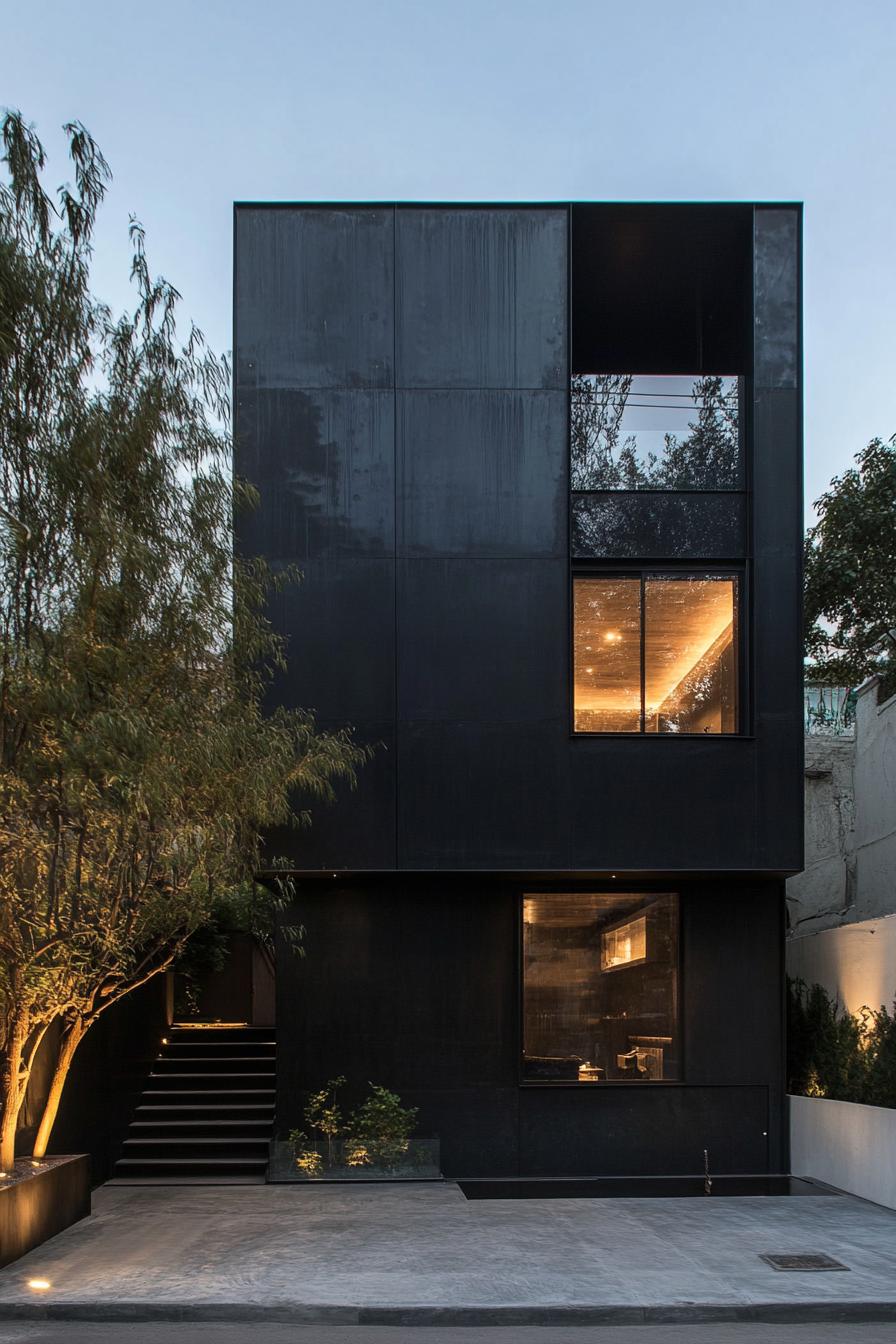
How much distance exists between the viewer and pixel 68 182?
9.09 metres

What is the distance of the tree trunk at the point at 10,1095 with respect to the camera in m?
8.99

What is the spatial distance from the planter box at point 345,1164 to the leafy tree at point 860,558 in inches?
437

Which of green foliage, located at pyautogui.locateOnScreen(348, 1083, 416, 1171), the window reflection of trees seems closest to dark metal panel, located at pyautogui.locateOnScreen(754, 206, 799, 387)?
the window reflection of trees

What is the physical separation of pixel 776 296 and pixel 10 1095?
10540mm

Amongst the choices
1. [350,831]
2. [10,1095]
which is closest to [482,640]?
[350,831]

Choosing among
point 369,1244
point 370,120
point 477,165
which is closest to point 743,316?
point 369,1244

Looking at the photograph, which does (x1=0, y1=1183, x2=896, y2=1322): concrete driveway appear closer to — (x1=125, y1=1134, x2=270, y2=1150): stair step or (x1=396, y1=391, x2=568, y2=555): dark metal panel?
(x1=125, y1=1134, x2=270, y2=1150): stair step

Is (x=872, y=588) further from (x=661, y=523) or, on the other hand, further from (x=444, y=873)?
(x=444, y=873)

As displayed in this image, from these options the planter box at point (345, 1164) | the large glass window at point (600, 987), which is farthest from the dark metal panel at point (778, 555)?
the planter box at point (345, 1164)

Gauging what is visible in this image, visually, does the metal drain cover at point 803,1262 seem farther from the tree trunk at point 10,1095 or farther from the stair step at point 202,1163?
the tree trunk at point 10,1095

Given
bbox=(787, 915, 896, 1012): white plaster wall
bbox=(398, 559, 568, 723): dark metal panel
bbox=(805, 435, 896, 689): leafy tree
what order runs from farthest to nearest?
bbox=(805, 435, 896, 689): leafy tree → bbox=(398, 559, 568, 723): dark metal panel → bbox=(787, 915, 896, 1012): white plaster wall

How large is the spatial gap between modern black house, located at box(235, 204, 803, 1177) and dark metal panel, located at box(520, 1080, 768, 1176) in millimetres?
31

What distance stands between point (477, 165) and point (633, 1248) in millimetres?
133917

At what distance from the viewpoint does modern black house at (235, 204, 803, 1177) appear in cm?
1183
